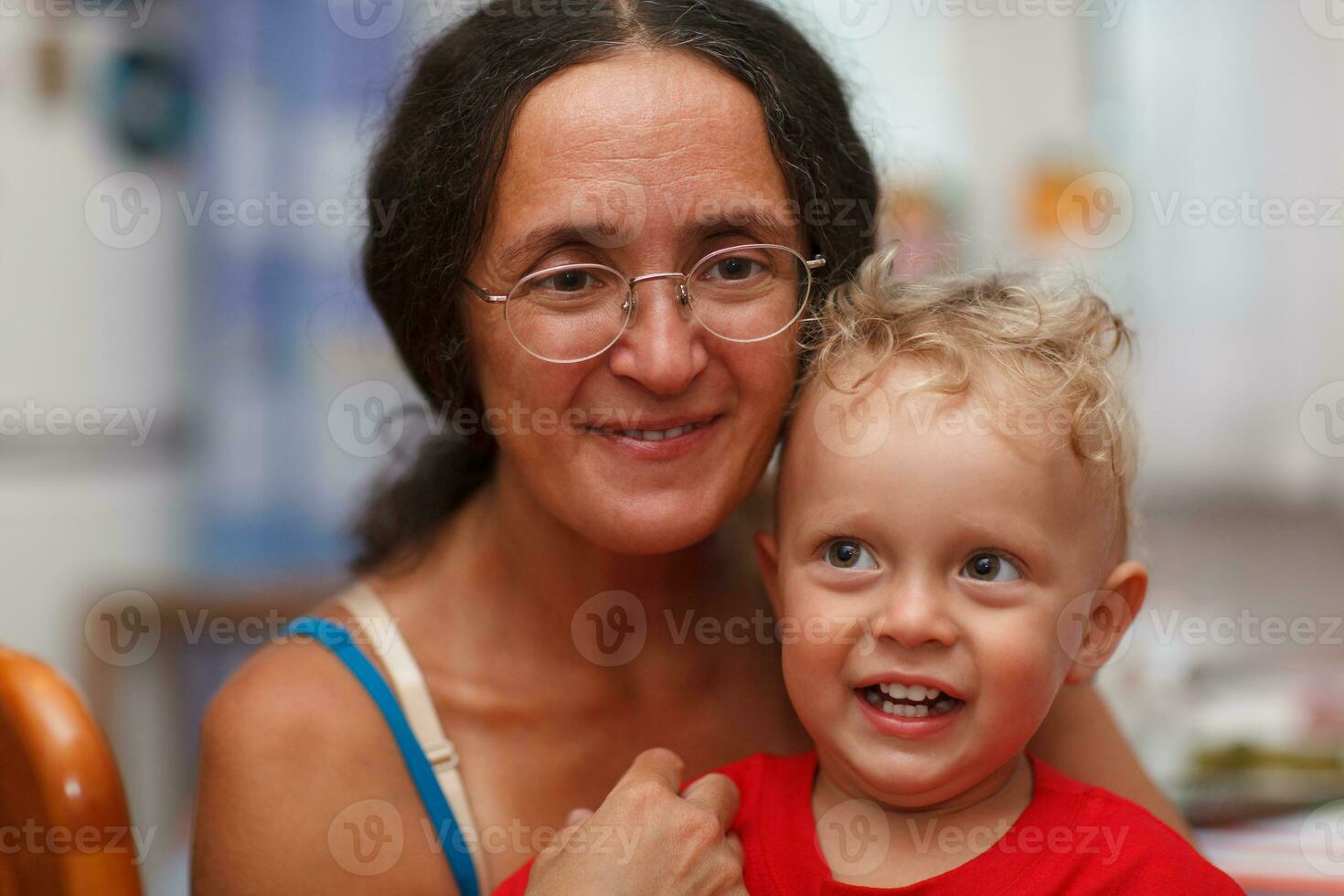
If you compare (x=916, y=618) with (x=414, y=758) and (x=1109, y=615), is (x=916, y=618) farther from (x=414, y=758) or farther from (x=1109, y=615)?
(x=414, y=758)

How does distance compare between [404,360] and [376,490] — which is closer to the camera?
[404,360]

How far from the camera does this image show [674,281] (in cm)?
132

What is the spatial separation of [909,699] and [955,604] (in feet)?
0.33

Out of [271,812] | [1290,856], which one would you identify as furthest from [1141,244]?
[271,812]

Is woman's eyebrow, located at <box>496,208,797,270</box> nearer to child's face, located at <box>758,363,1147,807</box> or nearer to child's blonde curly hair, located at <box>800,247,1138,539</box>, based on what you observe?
child's blonde curly hair, located at <box>800,247,1138,539</box>

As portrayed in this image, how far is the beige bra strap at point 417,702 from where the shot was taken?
1.44 m

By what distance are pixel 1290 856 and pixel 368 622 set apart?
128cm

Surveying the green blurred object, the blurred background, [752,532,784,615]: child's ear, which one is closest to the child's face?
[752,532,784,615]: child's ear

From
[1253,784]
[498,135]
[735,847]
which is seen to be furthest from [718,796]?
[1253,784]

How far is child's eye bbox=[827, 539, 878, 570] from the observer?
46.2 inches

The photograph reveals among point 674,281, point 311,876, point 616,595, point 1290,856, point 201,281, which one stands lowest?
point 1290,856

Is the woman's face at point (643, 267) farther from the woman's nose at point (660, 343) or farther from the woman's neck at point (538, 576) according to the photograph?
the woman's neck at point (538, 576)

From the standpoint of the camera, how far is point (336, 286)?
10.7ft

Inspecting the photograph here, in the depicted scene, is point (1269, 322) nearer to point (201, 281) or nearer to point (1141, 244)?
point (1141, 244)
